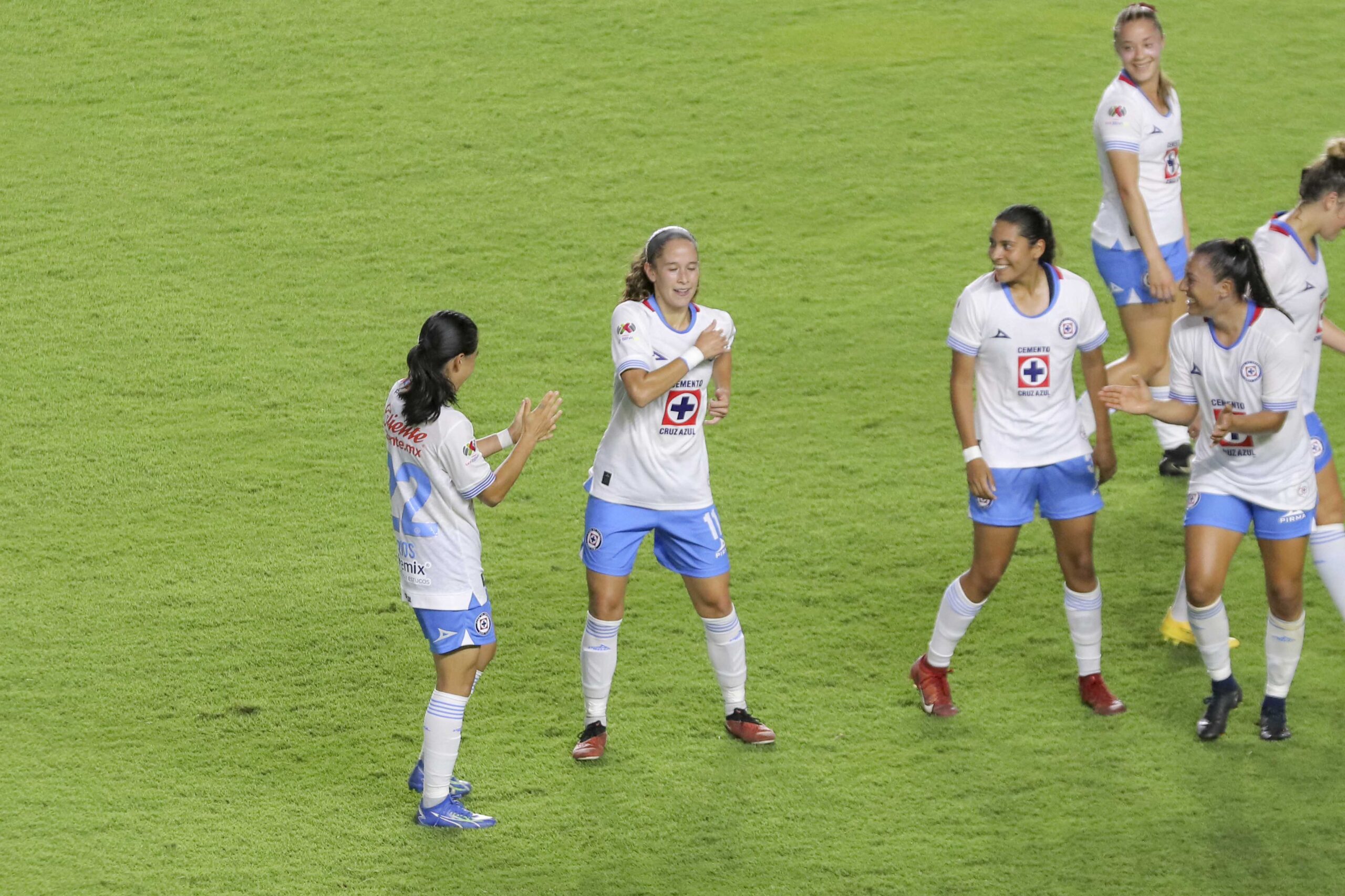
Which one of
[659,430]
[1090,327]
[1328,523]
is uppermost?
[1090,327]

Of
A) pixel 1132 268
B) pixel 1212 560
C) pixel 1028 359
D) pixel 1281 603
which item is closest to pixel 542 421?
pixel 1028 359

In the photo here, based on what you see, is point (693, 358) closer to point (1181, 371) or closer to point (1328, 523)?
point (1181, 371)

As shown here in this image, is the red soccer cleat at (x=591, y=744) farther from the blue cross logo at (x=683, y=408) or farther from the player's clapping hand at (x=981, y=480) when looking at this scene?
the player's clapping hand at (x=981, y=480)

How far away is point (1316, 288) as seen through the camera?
5.36 metres

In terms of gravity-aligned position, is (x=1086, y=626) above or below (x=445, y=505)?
below

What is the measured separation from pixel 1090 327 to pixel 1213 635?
3.71 ft

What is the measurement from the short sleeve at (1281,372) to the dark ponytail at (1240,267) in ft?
0.22

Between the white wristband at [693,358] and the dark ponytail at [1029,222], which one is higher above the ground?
the dark ponytail at [1029,222]

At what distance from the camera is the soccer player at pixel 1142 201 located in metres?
6.53

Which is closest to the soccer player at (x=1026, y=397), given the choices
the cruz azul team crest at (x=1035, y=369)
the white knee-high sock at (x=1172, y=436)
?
the cruz azul team crest at (x=1035, y=369)

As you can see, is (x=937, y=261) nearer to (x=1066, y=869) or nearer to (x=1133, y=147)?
(x=1133, y=147)

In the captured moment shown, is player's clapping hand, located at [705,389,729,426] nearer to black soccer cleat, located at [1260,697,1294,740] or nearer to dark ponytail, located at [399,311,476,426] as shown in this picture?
dark ponytail, located at [399,311,476,426]

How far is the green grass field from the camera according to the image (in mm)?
4969

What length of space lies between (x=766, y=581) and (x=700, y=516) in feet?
4.47
